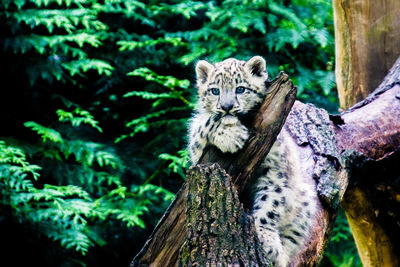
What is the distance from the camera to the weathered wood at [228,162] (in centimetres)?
299

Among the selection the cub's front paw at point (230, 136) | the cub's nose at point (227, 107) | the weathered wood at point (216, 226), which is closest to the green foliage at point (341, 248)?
the cub's nose at point (227, 107)

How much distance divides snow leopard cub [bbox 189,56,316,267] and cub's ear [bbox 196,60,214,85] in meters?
0.05

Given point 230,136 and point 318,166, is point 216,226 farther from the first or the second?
point 318,166

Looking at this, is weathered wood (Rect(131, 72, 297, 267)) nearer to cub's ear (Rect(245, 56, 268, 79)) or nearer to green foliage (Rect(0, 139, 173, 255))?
cub's ear (Rect(245, 56, 268, 79))

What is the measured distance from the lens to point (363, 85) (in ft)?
18.4

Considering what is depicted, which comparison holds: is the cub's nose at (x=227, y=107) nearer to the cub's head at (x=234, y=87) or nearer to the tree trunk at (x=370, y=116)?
the cub's head at (x=234, y=87)

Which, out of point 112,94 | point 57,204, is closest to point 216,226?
point 57,204

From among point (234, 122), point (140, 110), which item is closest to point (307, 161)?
point (234, 122)

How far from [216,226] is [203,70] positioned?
1959 millimetres

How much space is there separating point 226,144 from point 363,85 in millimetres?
3174

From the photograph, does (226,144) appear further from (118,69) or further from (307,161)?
(118,69)

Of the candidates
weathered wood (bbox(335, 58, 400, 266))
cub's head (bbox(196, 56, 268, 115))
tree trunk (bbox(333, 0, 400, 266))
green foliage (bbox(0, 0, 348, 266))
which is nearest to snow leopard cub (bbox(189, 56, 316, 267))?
cub's head (bbox(196, 56, 268, 115))

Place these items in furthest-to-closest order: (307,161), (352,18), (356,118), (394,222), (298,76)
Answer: (298,76) → (352,18) → (394,222) → (356,118) → (307,161)

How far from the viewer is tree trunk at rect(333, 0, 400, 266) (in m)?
4.49
